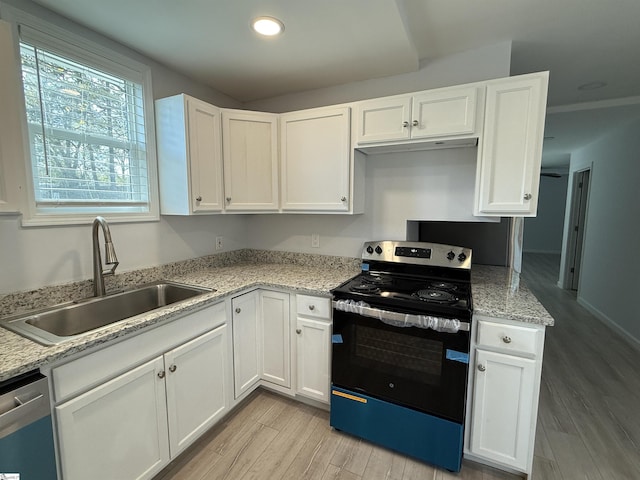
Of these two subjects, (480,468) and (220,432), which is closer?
(480,468)

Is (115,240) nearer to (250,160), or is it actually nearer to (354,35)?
(250,160)

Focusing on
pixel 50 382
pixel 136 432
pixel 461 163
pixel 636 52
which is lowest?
pixel 136 432

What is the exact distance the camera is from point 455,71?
2.11m

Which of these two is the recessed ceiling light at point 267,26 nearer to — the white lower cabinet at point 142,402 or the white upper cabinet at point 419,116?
the white upper cabinet at point 419,116

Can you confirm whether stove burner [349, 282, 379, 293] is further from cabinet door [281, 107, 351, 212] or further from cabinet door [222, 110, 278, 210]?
cabinet door [222, 110, 278, 210]

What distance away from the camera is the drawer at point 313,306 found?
197 cm

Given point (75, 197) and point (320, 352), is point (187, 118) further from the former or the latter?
point (320, 352)

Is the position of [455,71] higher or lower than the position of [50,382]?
higher

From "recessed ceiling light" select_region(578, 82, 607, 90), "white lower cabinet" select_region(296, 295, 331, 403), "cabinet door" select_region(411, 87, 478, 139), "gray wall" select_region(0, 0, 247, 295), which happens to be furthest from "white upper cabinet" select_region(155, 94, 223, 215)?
"recessed ceiling light" select_region(578, 82, 607, 90)

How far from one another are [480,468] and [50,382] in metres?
2.11

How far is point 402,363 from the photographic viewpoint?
5.58ft

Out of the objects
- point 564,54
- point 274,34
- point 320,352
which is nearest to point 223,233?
point 320,352

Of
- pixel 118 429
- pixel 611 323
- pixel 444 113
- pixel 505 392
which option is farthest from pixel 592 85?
pixel 118 429

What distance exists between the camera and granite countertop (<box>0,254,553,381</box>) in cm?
112
